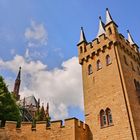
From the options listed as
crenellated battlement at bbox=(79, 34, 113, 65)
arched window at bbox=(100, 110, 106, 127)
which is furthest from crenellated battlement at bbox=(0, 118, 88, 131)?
crenellated battlement at bbox=(79, 34, 113, 65)

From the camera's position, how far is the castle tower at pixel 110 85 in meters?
17.0

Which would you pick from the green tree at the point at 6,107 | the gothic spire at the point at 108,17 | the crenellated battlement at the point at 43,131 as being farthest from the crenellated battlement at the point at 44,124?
the gothic spire at the point at 108,17

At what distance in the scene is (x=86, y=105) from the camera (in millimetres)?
20406

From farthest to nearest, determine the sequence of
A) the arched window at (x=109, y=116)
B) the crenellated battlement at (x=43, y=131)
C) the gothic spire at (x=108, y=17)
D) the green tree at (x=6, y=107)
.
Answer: the green tree at (x=6, y=107), the gothic spire at (x=108, y=17), the arched window at (x=109, y=116), the crenellated battlement at (x=43, y=131)

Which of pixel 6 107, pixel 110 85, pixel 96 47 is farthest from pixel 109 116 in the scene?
pixel 6 107

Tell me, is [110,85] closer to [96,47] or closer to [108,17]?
[96,47]

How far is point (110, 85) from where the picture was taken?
19.3 m

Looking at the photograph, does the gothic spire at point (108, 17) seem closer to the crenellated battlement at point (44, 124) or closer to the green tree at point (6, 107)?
the crenellated battlement at point (44, 124)

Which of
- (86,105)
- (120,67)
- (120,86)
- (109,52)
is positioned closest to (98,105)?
(86,105)

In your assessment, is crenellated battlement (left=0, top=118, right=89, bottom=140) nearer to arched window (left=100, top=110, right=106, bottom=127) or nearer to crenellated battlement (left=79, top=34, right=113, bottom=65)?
arched window (left=100, top=110, right=106, bottom=127)

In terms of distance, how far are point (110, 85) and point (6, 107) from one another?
13321 millimetres

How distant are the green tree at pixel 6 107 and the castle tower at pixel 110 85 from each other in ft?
32.8

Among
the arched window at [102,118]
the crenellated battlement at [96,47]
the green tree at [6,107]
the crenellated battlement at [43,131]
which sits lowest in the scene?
the crenellated battlement at [43,131]

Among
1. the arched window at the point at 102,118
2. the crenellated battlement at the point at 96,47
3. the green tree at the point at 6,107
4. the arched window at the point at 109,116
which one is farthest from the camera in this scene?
the green tree at the point at 6,107
